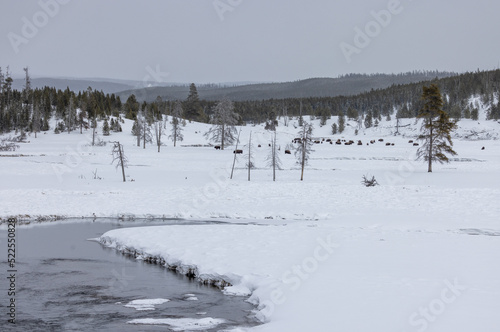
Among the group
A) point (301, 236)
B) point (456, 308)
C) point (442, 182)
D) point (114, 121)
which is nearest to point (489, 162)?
point (442, 182)

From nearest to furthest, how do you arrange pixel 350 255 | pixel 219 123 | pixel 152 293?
pixel 152 293, pixel 350 255, pixel 219 123

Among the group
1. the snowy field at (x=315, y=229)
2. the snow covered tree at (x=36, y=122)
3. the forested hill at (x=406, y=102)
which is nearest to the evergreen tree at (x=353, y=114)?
the forested hill at (x=406, y=102)

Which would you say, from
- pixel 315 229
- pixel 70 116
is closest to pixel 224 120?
pixel 70 116

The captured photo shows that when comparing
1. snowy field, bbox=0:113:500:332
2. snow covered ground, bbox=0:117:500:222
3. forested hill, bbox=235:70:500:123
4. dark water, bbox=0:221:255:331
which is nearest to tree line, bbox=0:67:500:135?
forested hill, bbox=235:70:500:123

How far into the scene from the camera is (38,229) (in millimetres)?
24875

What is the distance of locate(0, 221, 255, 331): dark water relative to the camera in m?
11.3

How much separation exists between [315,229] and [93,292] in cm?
1224

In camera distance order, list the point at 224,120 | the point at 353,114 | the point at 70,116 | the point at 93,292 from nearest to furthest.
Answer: the point at 93,292 → the point at 224,120 → the point at 70,116 → the point at 353,114

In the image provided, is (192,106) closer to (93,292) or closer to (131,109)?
(131,109)

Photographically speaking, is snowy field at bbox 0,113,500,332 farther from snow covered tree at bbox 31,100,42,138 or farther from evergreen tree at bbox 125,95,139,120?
evergreen tree at bbox 125,95,139,120

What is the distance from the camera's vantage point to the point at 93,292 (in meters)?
13.7

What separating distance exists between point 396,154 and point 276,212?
46.2 meters

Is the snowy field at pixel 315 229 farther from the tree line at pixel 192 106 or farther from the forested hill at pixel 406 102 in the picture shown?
the forested hill at pixel 406 102

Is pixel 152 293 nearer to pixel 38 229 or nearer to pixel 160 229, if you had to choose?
pixel 160 229
